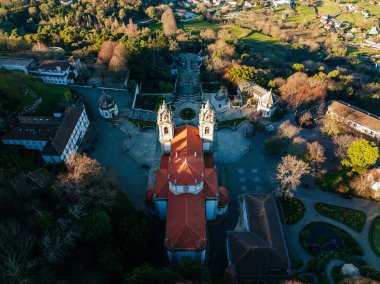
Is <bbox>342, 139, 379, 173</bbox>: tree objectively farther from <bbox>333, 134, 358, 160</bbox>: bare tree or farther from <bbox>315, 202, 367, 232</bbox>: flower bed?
<bbox>315, 202, 367, 232</bbox>: flower bed

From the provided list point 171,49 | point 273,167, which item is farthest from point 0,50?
point 273,167

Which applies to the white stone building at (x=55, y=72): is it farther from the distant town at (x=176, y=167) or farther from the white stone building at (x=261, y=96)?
the white stone building at (x=261, y=96)

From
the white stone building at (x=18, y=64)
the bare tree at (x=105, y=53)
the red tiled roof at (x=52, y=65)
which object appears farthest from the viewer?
the bare tree at (x=105, y=53)

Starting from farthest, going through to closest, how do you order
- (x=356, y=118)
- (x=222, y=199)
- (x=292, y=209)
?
(x=356, y=118), (x=292, y=209), (x=222, y=199)

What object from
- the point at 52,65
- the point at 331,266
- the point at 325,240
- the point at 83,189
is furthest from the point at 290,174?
the point at 52,65

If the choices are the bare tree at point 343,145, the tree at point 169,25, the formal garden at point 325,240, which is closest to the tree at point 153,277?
the formal garden at point 325,240

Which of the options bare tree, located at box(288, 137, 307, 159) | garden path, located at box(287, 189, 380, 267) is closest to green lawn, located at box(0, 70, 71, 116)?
bare tree, located at box(288, 137, 307, 159)

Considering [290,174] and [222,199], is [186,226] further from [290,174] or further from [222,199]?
[290,174]

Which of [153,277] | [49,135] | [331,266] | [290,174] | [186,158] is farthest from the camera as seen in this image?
[49,135]

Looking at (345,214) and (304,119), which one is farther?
(304,119)
